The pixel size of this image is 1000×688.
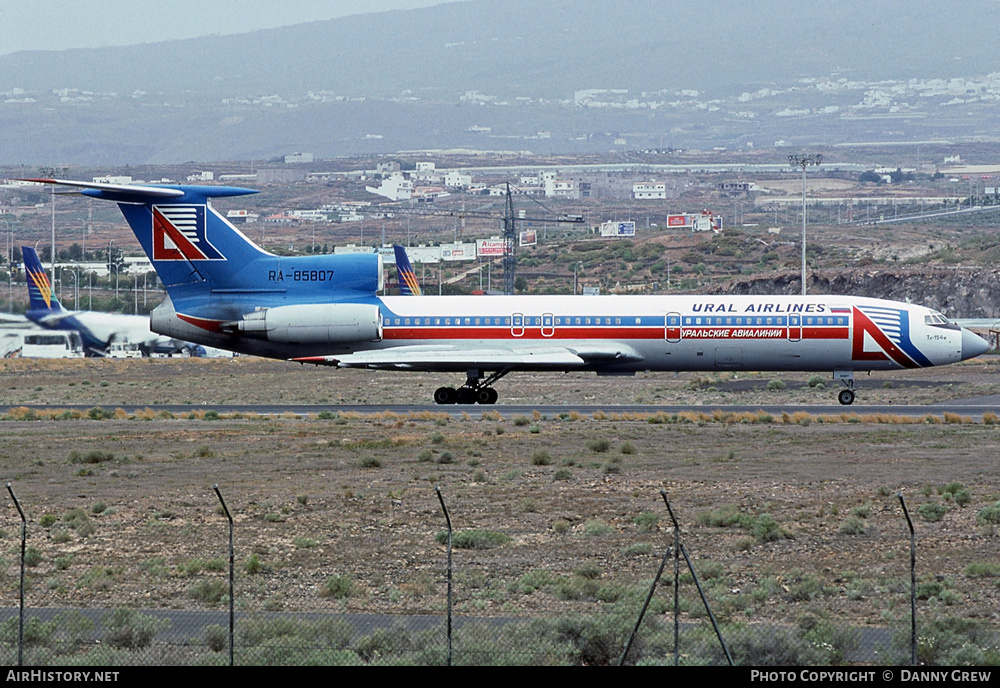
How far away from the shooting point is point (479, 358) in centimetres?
4050

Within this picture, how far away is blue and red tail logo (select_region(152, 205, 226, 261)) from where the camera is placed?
133 ft

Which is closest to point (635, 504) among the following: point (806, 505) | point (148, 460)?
point (806, 505)

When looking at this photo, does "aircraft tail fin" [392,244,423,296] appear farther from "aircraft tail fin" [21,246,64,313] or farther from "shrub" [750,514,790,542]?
"shrub" [750,514,790,542]

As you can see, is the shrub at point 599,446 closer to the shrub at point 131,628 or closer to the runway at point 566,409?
the runway at point 566,409

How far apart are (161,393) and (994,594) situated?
133 feet

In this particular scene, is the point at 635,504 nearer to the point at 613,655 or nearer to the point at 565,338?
the point at 613,655

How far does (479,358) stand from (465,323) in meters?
1.18

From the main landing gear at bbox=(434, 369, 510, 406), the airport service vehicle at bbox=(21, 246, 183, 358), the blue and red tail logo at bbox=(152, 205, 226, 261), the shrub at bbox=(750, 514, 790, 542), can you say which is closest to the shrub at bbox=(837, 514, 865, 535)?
the shrub at bbox=(750, 514, 790, 542)

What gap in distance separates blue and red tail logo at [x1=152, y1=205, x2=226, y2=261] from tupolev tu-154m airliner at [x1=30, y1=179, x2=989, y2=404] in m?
0.03

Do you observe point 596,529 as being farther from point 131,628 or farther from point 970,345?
point 970,345

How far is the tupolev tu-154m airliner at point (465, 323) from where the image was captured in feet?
133

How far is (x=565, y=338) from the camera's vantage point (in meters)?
40.7

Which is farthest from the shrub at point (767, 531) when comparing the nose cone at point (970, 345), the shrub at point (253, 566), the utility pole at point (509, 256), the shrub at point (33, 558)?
the utility pole at point (509, 256)

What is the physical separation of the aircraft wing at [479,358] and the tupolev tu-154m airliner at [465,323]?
4 cm
